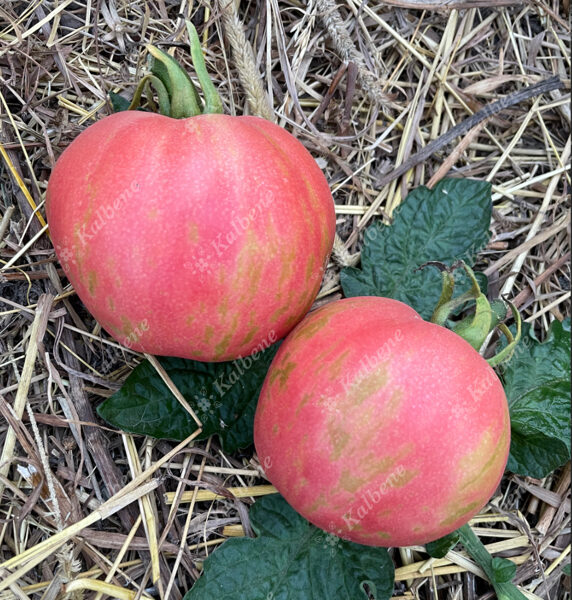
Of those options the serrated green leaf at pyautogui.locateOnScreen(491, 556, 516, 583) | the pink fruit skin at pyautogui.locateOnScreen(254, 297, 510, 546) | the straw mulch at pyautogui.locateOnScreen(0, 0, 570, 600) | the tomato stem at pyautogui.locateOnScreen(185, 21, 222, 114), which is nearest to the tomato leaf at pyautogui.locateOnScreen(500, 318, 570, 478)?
the straw mulch at pyautogui.locateOnScreen(0, 0, 570, 600)

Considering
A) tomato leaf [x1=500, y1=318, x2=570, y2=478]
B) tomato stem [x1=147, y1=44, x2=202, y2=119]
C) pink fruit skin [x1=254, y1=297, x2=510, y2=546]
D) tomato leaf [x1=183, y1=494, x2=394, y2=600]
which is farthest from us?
tomato leaf [x1=500, y1=318, x2=570, y2=478]

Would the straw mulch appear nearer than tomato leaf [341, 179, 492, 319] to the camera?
Yes

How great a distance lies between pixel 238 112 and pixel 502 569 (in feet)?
4.27

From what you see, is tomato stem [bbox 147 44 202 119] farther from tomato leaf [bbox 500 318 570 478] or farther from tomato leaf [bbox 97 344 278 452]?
tomato leaf [bbox 500 318 570 478]

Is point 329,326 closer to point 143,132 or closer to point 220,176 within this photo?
point 220,176

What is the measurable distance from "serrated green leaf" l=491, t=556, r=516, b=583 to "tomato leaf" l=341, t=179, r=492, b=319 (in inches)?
23.8

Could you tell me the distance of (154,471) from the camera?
1372 millimetres

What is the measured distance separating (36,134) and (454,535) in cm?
135

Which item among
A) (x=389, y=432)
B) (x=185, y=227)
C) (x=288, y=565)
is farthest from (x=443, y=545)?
A: (x=185, y=227)

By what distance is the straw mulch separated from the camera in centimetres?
133

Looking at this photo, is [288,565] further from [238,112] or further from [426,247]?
[238,112]

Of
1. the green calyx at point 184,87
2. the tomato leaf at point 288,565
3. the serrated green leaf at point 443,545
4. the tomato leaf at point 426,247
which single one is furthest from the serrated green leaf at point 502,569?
the green calyx at point 184,87

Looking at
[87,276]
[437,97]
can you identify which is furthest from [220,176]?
[437,97]

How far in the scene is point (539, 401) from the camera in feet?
4.79
